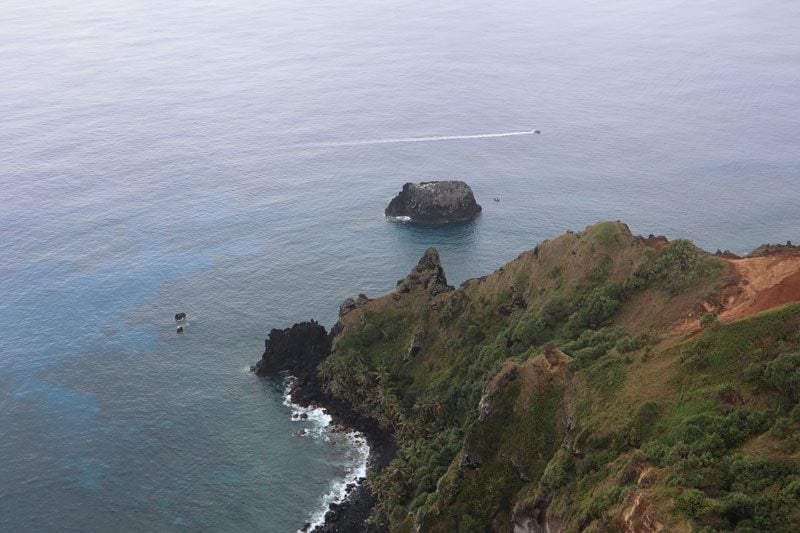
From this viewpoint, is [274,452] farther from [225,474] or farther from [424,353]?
[424,353]

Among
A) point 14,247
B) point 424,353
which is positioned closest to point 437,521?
point 424,353

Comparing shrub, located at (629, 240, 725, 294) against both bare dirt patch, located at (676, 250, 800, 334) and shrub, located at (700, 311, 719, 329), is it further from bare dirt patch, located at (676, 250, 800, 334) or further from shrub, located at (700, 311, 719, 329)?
shrub, located at (700, 311, 719, 329)

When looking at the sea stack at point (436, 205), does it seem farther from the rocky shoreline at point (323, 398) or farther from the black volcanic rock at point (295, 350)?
the black volcanic rock at point (295, 350)

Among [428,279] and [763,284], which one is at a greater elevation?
[763,284]

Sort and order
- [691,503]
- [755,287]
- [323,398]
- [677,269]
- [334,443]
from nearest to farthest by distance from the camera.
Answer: [691,503] < [755,287] < [677,269] < [334,443] < [323,398]

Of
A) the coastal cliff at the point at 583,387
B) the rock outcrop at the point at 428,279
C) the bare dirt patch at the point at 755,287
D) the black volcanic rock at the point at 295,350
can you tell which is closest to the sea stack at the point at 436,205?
the rock outcrop at the point at 428,279

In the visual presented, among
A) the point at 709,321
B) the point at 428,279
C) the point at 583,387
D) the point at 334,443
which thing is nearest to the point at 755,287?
the point at 709,321

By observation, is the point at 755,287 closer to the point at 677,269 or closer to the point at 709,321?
the point at 677,269

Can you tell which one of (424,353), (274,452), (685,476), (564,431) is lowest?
(274,452)
